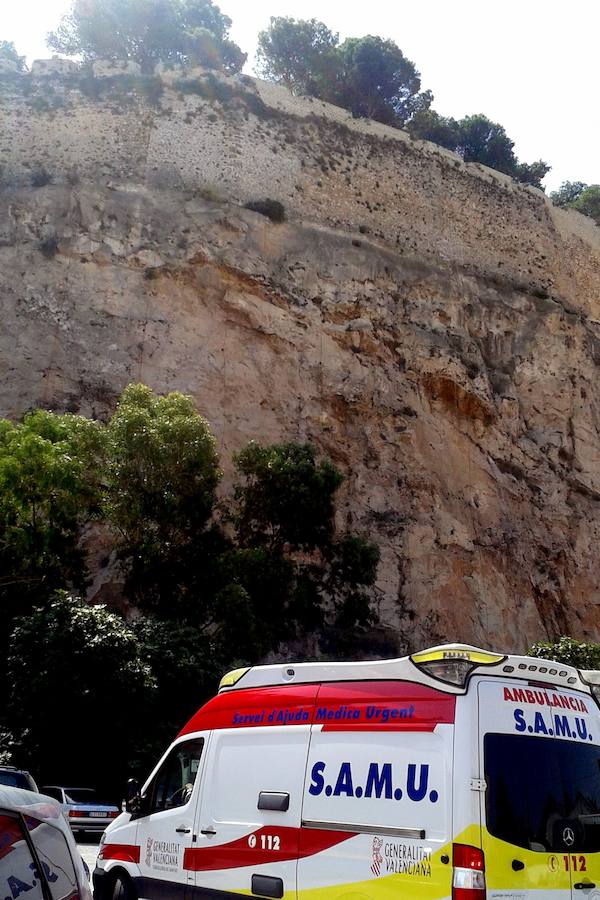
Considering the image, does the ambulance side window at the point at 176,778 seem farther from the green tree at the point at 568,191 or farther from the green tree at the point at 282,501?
the green tree at the point at 568,191

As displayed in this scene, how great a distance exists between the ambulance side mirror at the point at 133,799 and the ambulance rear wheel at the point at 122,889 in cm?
52

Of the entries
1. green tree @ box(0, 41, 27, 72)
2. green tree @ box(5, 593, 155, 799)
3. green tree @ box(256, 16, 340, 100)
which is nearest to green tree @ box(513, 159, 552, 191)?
green tree @ box(256, 16, 340, 100)

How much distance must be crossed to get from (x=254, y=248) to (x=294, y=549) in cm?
1024

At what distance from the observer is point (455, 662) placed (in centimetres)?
549

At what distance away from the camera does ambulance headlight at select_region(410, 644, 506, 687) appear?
17.9 ft

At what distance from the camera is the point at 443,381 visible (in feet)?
90.1

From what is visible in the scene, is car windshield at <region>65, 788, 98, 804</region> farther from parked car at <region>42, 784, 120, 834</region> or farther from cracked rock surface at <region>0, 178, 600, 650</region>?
cracked rock surface at <region>0, 178, 600, 650</region>

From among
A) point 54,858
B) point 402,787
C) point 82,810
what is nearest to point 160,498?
point 82,810

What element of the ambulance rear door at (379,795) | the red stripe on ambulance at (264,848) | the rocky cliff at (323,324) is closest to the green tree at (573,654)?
the rocky cliff at (323,324)

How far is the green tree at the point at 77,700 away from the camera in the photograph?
49.2 feet

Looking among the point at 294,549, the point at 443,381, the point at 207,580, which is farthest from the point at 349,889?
the point at 443,381

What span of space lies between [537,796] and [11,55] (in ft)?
111

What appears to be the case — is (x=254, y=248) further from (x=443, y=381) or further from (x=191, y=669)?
(x=191, y=669)

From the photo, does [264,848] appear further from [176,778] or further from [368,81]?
[368,81]
